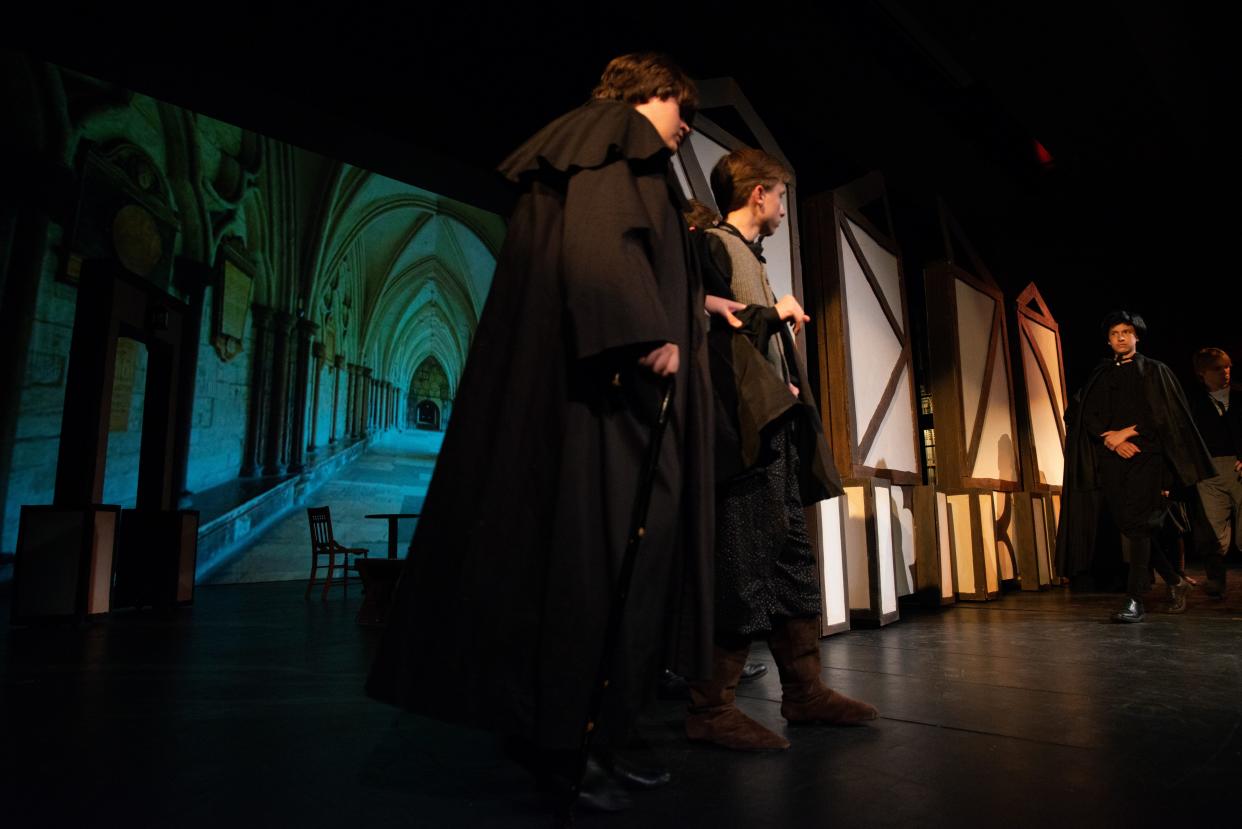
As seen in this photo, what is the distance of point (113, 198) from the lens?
23.7 ft

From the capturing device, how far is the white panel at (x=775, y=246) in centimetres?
360

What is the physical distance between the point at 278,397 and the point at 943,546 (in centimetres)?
918

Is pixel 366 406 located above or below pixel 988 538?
above

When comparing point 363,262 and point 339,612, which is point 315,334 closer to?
point 363,262

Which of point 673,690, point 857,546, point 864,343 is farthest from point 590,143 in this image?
point 864,343

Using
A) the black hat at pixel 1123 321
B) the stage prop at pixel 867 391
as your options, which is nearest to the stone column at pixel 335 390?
the stage prop at pixel 867 391

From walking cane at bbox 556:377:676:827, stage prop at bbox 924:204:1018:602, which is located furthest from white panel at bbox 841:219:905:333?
walking cane at bbox 556:377:676:827

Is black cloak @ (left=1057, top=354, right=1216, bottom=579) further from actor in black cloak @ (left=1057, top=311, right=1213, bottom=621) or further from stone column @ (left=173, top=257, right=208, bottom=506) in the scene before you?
stone column @ (left=173, top=257, right=208, bottom=506)

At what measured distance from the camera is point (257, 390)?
988cm

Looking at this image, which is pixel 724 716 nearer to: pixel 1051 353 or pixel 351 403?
pixel 1051 353

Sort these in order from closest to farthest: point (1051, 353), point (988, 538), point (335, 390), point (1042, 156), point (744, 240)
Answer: point (744, 240)
point (988, 538)
point (1042, 156)
point (1051, 353)
point (335, 390)

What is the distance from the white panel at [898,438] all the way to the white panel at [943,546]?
30 cm

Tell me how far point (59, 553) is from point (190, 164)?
565 centimetres

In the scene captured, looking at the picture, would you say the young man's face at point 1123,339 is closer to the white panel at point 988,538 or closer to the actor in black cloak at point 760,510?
the white panel at point 988,538
